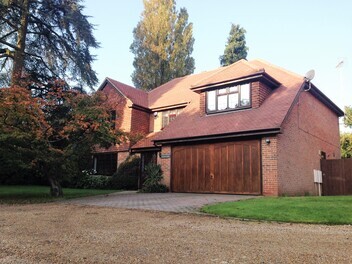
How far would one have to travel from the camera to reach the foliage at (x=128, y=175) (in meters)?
21.1

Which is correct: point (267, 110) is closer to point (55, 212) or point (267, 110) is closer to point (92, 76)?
point (55, 212)

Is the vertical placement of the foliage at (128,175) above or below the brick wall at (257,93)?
below

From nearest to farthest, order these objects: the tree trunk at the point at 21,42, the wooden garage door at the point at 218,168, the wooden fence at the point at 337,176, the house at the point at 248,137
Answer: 1. the house at the point at 248,137
2. the wooden garage door at the point at 218,168
3. the wooden fence at the point at 337,176
4. the tree trunk at the point at 21,42

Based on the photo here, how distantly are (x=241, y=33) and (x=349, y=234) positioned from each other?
104 feet

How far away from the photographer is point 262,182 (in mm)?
14523

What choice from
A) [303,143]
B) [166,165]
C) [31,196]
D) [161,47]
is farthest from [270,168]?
[161,47]

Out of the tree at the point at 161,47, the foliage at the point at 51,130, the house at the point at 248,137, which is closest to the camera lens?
the foliage at the point at 51,130

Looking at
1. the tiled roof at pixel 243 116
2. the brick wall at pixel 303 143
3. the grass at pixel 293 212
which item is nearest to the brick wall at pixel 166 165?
the tiled roof at pixel 243 116

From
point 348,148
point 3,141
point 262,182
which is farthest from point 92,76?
point 348,148

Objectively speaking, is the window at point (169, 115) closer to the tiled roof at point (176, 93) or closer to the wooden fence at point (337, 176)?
the tiled roof at point (176, 93)

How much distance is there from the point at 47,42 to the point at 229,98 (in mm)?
13285

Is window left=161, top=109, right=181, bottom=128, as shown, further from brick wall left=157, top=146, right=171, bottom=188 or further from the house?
brick wall left=157, top=146, right=171, bottom=188

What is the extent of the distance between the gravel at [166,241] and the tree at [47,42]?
15860 mm

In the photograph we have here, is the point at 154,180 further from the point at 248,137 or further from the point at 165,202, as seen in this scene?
the point at 165,202
